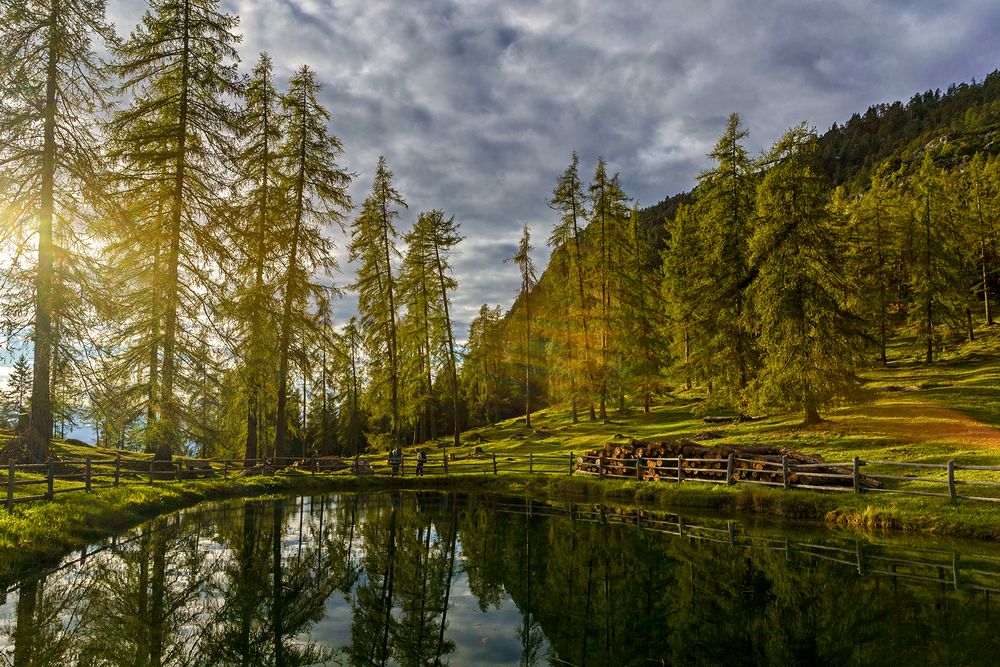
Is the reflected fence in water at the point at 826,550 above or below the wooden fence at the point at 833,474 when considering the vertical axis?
below

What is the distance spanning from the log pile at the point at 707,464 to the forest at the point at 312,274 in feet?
21.6

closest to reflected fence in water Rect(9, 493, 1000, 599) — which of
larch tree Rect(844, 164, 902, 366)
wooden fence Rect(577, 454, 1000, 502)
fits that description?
wooden fence Rect(577, 454, 1000, 502)

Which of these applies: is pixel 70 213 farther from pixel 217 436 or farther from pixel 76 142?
pixel 217 436

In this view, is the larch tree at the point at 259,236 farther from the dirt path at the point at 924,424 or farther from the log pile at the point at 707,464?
the dirt path at the point at 924,424

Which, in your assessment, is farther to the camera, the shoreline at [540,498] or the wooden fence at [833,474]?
the wooden fence at [833,474]

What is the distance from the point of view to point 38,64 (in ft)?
56.0

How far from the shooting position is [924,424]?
25438 millimetres

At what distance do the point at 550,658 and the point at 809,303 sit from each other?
25.4m

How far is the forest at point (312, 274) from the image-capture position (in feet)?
55.7

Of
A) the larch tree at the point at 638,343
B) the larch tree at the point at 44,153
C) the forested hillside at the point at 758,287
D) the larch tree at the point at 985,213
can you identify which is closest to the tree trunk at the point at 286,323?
the larch tree at the point at 44,153

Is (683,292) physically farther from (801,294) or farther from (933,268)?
(933,268)

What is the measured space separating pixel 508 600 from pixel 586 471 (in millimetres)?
18610

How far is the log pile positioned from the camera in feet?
64.8

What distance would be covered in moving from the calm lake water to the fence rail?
365 centimetres
